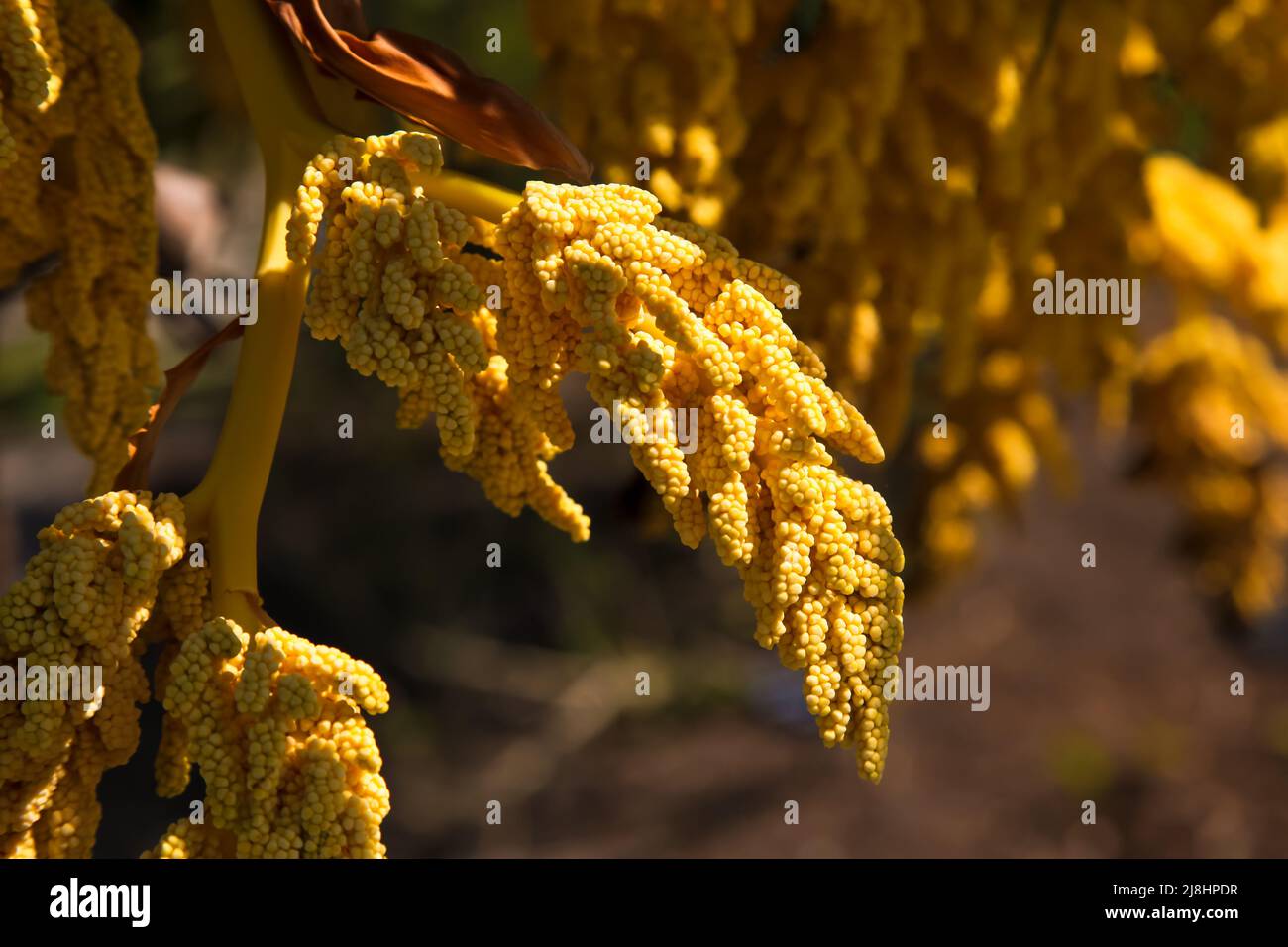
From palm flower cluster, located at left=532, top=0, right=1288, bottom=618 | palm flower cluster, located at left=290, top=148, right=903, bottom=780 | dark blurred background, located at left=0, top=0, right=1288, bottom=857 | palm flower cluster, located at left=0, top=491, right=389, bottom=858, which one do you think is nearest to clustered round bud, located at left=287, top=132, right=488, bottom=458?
palm flower cluster, located at left=290, top=148, right=903, bottom=780

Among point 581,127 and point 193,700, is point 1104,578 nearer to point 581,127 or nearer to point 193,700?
point 581,127

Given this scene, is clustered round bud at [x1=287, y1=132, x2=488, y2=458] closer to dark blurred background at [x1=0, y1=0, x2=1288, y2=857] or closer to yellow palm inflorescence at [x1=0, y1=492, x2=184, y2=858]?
yellow palm inflorescence at [x1=0, y1=492, x2=184, y2=858]

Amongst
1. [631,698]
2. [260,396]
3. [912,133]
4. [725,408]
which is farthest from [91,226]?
[631,698]

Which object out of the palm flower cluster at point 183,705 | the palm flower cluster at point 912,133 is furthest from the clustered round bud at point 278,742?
the palm flower cluster at point 912,133

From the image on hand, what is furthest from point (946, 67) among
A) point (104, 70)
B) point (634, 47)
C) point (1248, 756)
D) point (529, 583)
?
point (1248, 756)

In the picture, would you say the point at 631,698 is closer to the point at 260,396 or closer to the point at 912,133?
the point at 912,133

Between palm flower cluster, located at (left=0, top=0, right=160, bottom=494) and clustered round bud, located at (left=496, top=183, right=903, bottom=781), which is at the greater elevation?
palm flower cluster, located at (left=0, top=0, right=160, bottom=494)
